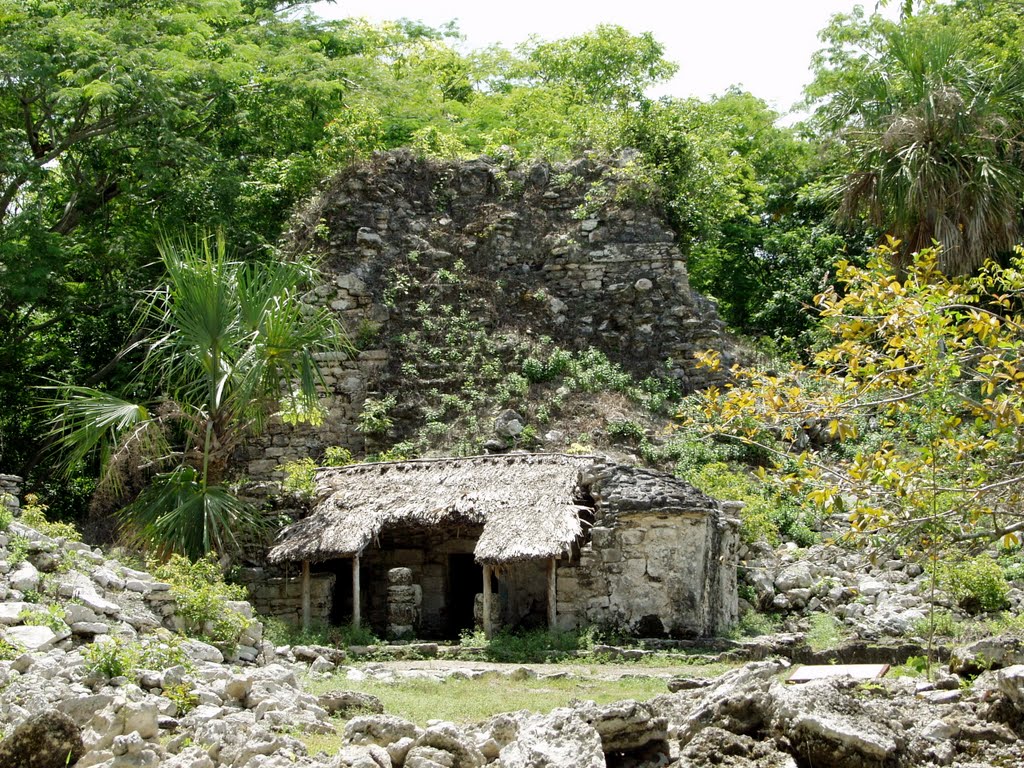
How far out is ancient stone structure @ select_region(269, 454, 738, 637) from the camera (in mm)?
13484

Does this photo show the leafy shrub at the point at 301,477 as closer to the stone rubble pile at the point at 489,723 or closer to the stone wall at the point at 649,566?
the stone wall at the point at 649,566

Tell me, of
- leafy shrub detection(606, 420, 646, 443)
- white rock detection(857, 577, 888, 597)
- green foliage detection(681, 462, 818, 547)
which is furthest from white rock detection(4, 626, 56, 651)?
leafy shrub detection(606, 420, 646, 443)

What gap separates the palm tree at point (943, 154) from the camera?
18062 mm

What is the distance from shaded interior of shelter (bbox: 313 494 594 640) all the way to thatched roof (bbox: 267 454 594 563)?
463mm

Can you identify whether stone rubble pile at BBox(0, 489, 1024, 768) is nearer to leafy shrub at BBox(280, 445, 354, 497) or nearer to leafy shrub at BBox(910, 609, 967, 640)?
leafy shrub at BBox(910, 609, 967, 640)

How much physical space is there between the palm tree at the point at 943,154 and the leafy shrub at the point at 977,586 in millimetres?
5707

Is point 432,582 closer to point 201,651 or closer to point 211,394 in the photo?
point 211,394

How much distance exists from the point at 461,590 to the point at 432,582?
0.67 meters

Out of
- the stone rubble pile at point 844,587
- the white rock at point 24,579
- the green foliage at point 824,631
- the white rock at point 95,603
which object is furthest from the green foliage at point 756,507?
the white rock at point 24,579

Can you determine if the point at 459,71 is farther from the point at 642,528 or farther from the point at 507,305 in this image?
the point at 642,528

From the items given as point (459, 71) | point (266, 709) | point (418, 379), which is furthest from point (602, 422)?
point (459, 71)

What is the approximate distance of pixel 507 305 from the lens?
19891mm

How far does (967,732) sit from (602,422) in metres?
11.2

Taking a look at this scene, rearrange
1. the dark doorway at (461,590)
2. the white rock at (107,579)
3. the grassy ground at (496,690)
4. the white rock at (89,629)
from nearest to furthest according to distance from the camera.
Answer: the white rock at (89,629) < the grassy ground at (496,690) < the white rock at (107,579) < the dark doorway at (461,590)
